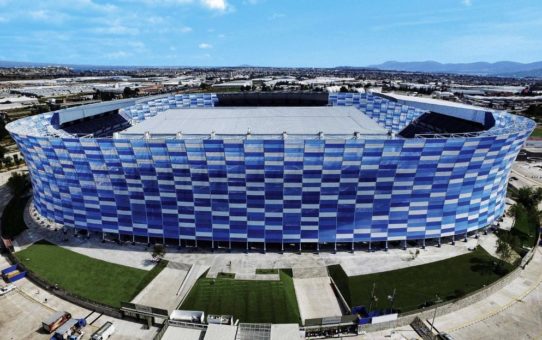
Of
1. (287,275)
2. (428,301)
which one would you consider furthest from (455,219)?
(287,275)

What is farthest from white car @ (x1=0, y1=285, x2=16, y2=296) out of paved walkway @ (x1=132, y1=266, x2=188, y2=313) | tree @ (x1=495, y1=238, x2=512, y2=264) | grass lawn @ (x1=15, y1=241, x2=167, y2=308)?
tree @ (x1=495, y1=238, x2=512, y2=264)

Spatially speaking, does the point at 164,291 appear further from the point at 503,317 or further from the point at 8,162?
the point at 8,162

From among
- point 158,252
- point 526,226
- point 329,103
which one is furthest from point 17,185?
point 526,226

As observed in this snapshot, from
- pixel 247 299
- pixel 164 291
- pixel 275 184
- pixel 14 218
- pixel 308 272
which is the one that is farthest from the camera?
pixel 14 218

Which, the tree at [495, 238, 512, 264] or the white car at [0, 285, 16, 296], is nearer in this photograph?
the white car at [0, 285, 16, 296]

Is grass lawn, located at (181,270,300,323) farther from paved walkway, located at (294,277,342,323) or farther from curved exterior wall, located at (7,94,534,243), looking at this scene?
curved exterior wall, located at (7,94,534,243)
